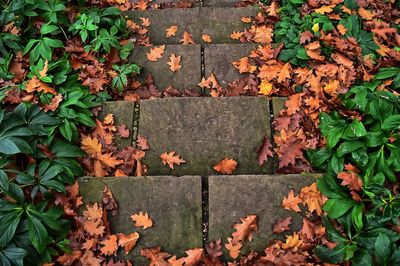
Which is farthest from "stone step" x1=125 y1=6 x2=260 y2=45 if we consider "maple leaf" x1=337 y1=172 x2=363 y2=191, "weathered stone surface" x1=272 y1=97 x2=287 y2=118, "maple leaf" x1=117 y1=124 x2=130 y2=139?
"maple leaf" x1=337 y1=172 x2=363 y2=191

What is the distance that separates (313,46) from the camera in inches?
135

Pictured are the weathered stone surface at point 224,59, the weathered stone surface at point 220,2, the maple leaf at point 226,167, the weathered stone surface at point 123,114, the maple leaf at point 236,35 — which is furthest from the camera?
the weathered stone surface at point 220,2

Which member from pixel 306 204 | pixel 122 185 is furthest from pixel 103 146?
pixel 306 204

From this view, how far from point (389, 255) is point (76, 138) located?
2.11 meters

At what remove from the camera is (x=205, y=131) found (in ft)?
9.62

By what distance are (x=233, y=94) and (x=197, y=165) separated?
0.79m

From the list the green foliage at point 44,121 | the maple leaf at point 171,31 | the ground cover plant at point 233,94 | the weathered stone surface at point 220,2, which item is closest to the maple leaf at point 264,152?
the ground cover plant at point 233,94

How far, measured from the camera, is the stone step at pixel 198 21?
3.92 metres

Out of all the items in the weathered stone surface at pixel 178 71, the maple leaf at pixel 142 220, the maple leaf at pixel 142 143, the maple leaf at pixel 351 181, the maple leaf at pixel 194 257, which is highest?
the weathered stone surface at pixel 178 71

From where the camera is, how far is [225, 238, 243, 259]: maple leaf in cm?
240

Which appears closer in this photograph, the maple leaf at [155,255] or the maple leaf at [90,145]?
the maple leaf at [155,255]

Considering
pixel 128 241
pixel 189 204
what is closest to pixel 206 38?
pixel 189 204

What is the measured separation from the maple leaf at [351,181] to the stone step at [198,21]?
1832 millimetres

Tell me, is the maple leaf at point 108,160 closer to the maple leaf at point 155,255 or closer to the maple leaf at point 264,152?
the maple leaf at point 155,255
